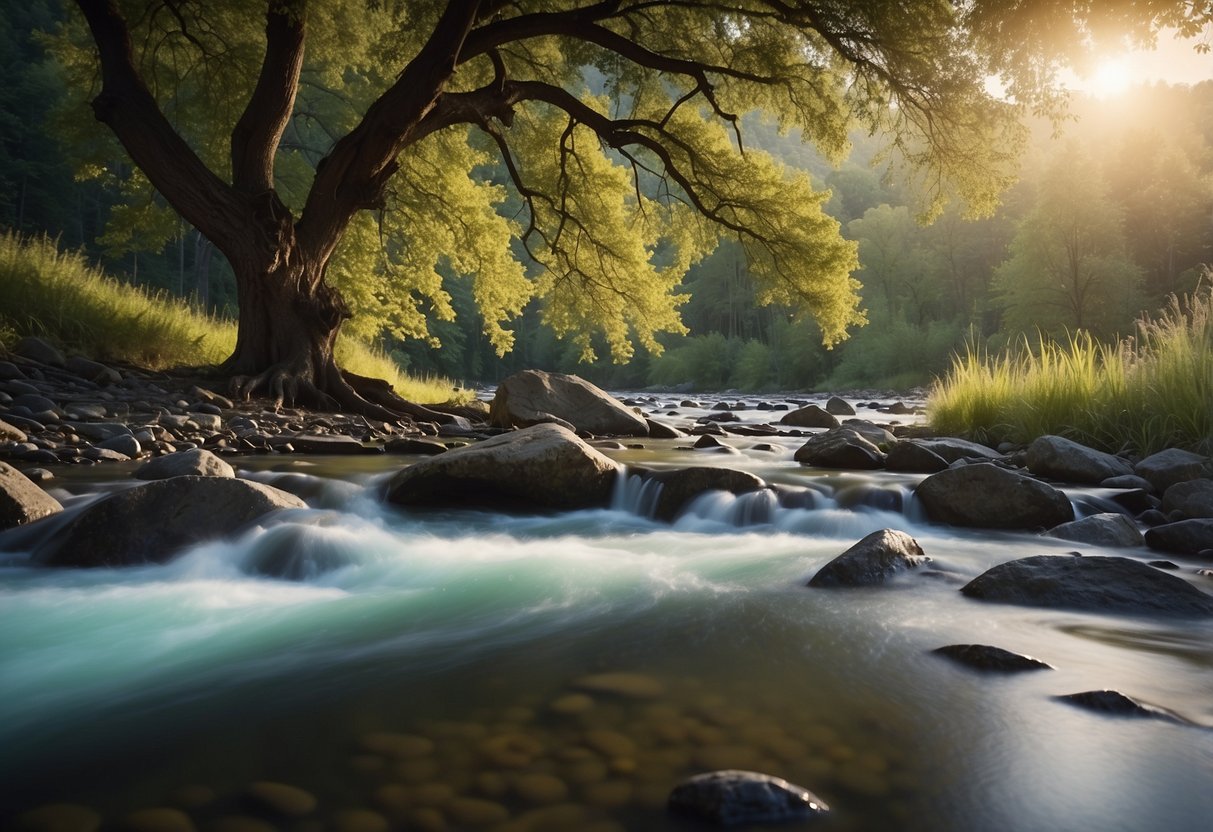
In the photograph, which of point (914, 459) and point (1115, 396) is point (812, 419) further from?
point (914, 459)

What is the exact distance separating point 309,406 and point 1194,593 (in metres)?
10.2

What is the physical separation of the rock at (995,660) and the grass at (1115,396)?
220 inches

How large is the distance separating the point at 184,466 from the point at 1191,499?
7.34 meters

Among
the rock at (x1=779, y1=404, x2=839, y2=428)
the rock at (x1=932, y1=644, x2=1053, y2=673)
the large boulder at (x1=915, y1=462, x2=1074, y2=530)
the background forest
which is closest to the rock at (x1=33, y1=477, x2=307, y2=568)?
the rock at (x1=932, y1=644, x2=1053, y2=673)

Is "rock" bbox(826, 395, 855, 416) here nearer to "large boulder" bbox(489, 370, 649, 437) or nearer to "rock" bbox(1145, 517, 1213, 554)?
"large boulder" bbox(489, 370, 649, 437)

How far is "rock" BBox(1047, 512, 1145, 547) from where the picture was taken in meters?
4.82

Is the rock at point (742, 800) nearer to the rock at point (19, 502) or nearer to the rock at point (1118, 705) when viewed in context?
the rock at point (1118, 705)

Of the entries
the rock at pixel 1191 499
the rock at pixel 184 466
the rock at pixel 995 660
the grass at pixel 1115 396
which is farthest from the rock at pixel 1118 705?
the grass at pixel 1115 396

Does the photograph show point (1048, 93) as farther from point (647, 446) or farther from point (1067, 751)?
Result: point (1067, 751)

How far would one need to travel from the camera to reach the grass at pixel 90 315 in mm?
9953

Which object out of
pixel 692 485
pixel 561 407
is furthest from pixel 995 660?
pixel 561 407

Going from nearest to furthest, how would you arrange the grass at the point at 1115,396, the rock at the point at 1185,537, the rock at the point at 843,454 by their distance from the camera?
the rock at the point at 1185,537, the grass at the point at 1115,396, the rock at the point at 843,454

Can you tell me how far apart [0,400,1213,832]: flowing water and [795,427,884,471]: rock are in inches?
144

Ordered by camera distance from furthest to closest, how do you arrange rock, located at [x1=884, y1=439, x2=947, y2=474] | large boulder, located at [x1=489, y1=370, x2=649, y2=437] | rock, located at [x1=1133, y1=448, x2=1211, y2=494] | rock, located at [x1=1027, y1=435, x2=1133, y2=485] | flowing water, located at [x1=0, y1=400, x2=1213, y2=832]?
large boulder, located at [x1=489, y1=370, x2=649, y2=437]
rock, located at [x1=884, y1=439, x2=947, y2=474]
rock, located at [x1=1027, y1=435, x2=1133, y2=485]
rock, located at [x1=1133, y1=448, x2=1211, y2=494]
flowing water, located at [x1=0, y1=400, x2=1213, y2=832]
